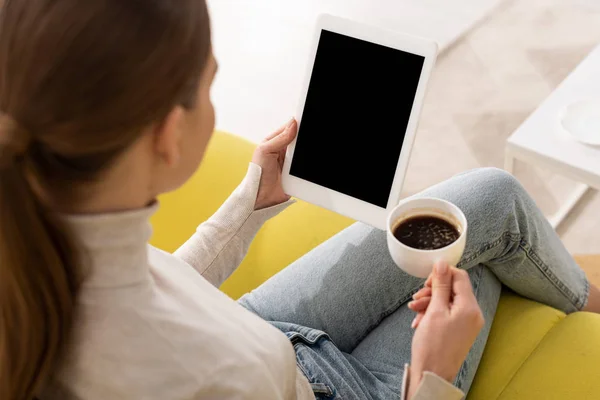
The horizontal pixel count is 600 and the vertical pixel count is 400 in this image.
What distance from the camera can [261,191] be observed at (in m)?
1.14

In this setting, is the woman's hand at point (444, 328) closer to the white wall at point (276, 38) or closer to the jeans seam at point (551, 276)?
the jeans seam at point (551, 276)

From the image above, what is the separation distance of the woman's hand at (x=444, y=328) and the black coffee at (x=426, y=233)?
2.5 inches

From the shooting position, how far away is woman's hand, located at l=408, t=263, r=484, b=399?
0.84 metres

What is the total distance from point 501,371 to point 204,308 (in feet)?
1.90

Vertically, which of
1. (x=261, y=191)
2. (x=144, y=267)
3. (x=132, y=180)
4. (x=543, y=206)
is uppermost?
(x=132, y=180)

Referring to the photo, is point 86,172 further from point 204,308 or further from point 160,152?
point 204,308

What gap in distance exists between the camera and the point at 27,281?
0.59 metres

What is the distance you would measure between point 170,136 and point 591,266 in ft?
4.61

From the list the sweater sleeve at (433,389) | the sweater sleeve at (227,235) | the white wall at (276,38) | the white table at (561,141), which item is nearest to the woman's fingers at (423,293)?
the sweater sleeve at (433,389)

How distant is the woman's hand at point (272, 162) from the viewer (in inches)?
44.2

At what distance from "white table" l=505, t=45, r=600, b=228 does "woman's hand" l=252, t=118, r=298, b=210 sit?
571 millimetres

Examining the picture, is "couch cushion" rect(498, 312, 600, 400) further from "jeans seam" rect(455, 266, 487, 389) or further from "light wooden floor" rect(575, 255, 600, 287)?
"light wooden floor" rect(575, 255, 600, 287)

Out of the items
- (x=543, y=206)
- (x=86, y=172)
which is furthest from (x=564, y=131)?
(x=86, y=172)

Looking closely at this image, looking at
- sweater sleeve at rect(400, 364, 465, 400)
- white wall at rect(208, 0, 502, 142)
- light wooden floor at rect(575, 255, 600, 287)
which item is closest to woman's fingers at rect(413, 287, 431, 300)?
sweater sleeve at rect(400, 364, 465, 400)
